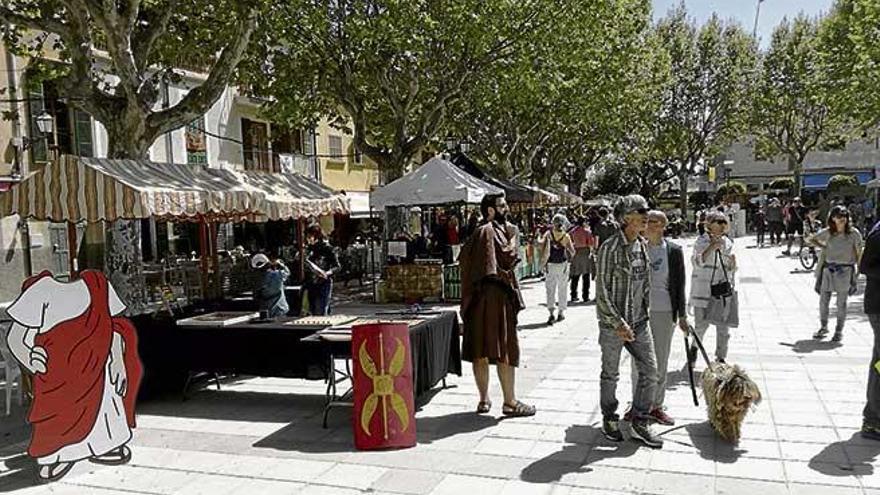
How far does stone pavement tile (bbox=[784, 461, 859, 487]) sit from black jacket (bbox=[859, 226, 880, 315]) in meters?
1.34

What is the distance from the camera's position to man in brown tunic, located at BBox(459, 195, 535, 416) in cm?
580

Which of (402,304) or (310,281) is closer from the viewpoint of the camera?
(310,281)

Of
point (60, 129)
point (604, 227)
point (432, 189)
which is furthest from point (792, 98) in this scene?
point (60, 129)

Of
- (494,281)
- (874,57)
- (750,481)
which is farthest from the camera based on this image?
(874,57)

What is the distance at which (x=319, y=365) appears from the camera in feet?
21.4

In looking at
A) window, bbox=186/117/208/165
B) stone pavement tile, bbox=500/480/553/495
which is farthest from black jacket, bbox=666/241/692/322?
window, bbox=186/117/208/165

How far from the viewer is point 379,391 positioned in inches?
210

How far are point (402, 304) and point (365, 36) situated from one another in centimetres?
486

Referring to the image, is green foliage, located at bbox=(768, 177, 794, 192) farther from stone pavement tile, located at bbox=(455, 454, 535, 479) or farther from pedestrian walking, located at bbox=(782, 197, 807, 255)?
stone pavement tile, located at bbox=(455, 454, 535, 479)

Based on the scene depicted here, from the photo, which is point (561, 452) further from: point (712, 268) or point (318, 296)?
point (318, 296)

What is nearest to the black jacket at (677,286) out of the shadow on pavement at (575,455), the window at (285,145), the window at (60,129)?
the shadow on pavement at (575,455)

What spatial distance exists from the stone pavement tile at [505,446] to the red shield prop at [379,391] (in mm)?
514

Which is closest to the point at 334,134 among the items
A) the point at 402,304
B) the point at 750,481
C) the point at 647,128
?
the point at 647,128

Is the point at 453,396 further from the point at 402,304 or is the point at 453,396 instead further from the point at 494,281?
A: the point at 402,304
